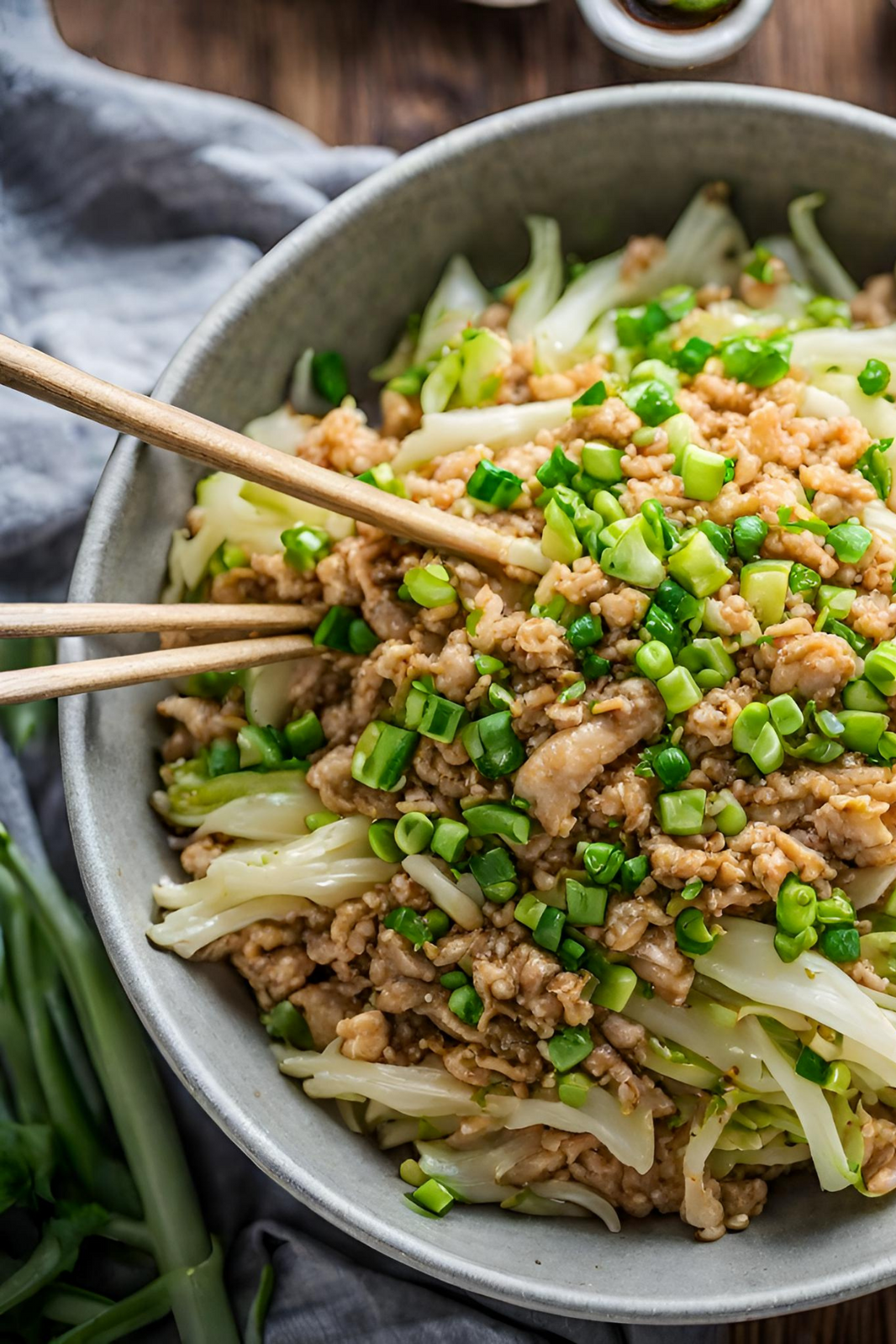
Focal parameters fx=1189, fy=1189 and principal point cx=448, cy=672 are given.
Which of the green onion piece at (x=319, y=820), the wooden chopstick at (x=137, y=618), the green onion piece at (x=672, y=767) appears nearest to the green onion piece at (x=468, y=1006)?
the green onion piece at (x=319, y=820)

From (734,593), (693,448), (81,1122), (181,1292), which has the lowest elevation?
(181,1292)

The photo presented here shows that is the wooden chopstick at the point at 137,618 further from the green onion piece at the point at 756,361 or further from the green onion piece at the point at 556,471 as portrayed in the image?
the green onion piece at the point at 756,361

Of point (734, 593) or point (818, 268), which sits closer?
point (734, 593)

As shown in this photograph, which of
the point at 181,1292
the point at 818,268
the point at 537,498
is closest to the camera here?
the point at 537,498

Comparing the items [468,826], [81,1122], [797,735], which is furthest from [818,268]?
[81,1122]

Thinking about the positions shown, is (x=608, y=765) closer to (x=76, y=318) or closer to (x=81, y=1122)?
(x=81, y=1122)

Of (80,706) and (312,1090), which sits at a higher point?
(80,706)

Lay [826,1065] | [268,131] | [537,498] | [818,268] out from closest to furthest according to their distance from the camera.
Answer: [826,1065] → [537,498] → [818,268] → [268,131]
